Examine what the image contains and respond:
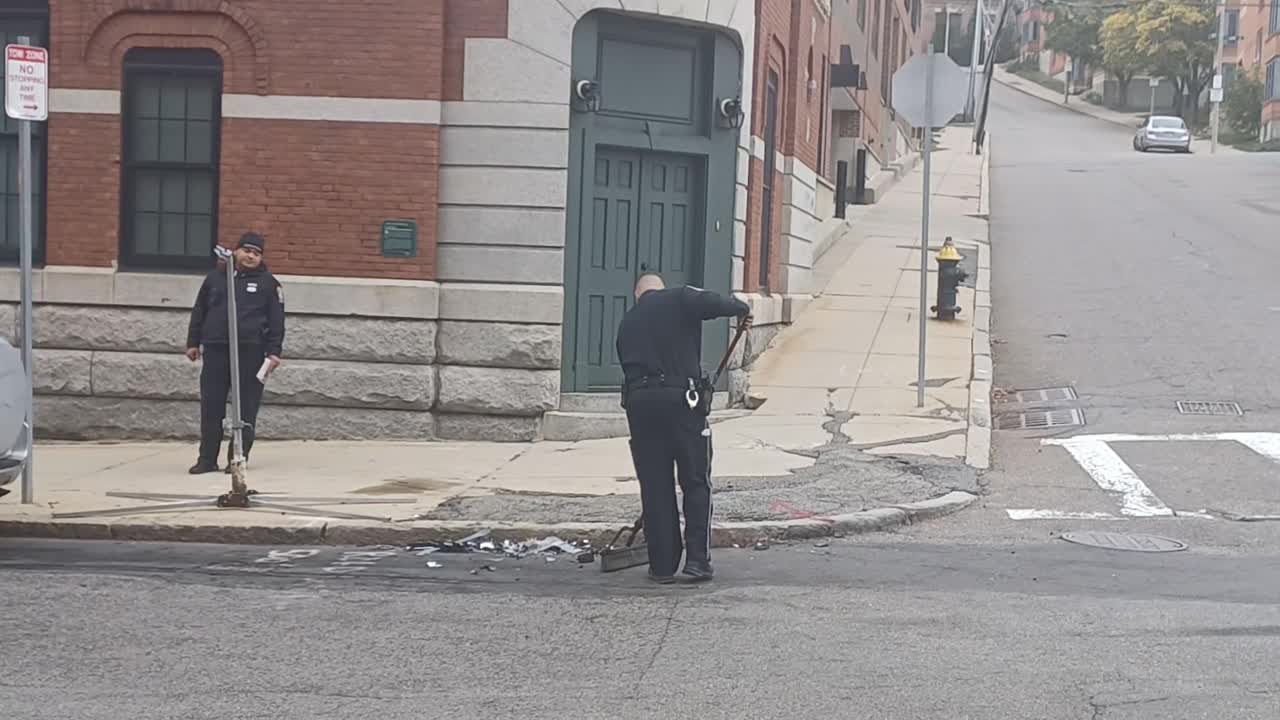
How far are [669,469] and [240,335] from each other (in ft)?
16.8

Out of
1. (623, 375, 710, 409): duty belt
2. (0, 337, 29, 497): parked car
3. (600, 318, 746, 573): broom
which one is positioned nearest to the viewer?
(623, 375, 710, 409): duty belt

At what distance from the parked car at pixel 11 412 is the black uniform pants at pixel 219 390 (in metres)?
2.67

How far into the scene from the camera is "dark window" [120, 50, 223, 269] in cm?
1457

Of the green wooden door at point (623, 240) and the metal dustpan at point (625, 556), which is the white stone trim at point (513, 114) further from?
the metal dustpan at point (625, 556)

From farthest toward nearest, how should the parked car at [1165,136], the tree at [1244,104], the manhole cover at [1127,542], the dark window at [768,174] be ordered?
the tree at [1244,104], the parked car at [1165,136], the dark window at [768,174], the manhole cover at [1127,542]

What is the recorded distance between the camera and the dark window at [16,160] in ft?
48.3

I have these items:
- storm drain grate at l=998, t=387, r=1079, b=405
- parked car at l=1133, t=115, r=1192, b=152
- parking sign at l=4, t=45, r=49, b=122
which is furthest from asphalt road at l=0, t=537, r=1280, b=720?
parked car at l=1133, t=115, r=1192, b=152

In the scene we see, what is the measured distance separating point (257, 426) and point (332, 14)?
3963 millimetres

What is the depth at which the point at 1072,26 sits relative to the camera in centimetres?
9350

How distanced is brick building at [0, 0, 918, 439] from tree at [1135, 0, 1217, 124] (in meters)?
71.4

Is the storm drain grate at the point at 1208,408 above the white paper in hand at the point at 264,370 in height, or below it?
below

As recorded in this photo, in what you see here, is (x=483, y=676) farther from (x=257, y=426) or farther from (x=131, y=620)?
(x=257, y=426)

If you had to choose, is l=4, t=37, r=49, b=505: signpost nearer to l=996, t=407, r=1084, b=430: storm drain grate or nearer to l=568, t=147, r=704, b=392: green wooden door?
l=568, t=147, r=704, b=392: green wooden door

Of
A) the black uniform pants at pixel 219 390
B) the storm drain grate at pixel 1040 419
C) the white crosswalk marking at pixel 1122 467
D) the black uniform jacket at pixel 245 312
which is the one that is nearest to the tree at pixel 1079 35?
the storm drain grate at pixel 1040 419
